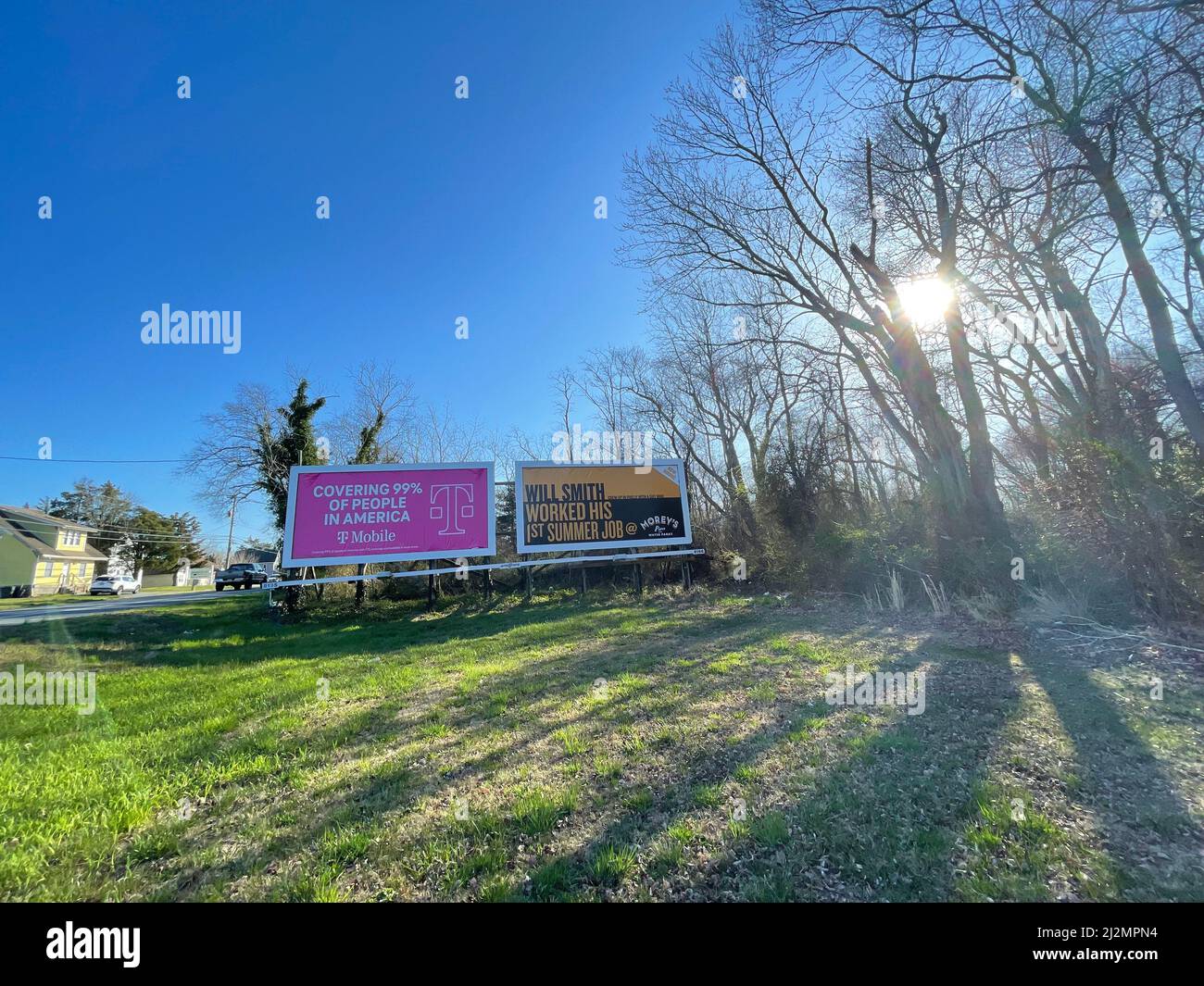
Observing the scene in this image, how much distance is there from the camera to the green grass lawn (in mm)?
2297

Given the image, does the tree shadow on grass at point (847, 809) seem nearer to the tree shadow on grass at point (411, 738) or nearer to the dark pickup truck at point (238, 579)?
the tree shadow on grass at point (411, 738)

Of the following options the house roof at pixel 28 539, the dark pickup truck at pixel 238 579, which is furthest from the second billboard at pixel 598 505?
the house roof at pixel 28 539

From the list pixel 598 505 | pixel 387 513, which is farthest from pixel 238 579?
pixel 598 505

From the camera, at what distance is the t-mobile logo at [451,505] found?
1267 centimetres

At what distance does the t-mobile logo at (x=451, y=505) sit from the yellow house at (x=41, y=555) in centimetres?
4143

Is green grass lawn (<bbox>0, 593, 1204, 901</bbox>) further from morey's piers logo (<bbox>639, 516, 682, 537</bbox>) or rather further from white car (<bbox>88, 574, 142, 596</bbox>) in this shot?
white car (<bbox>88, 574, 142, 596</bbox>)

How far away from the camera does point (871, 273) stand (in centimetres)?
1168

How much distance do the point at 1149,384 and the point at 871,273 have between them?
592cm

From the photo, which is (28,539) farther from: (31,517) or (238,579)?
(238,579)

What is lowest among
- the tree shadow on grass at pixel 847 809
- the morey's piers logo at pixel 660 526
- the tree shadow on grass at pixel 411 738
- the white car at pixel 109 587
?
the white car at pixel 109 587

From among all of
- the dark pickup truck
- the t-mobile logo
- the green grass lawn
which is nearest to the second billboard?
the t-mobile logo

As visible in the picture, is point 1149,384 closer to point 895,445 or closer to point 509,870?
point 895,445
